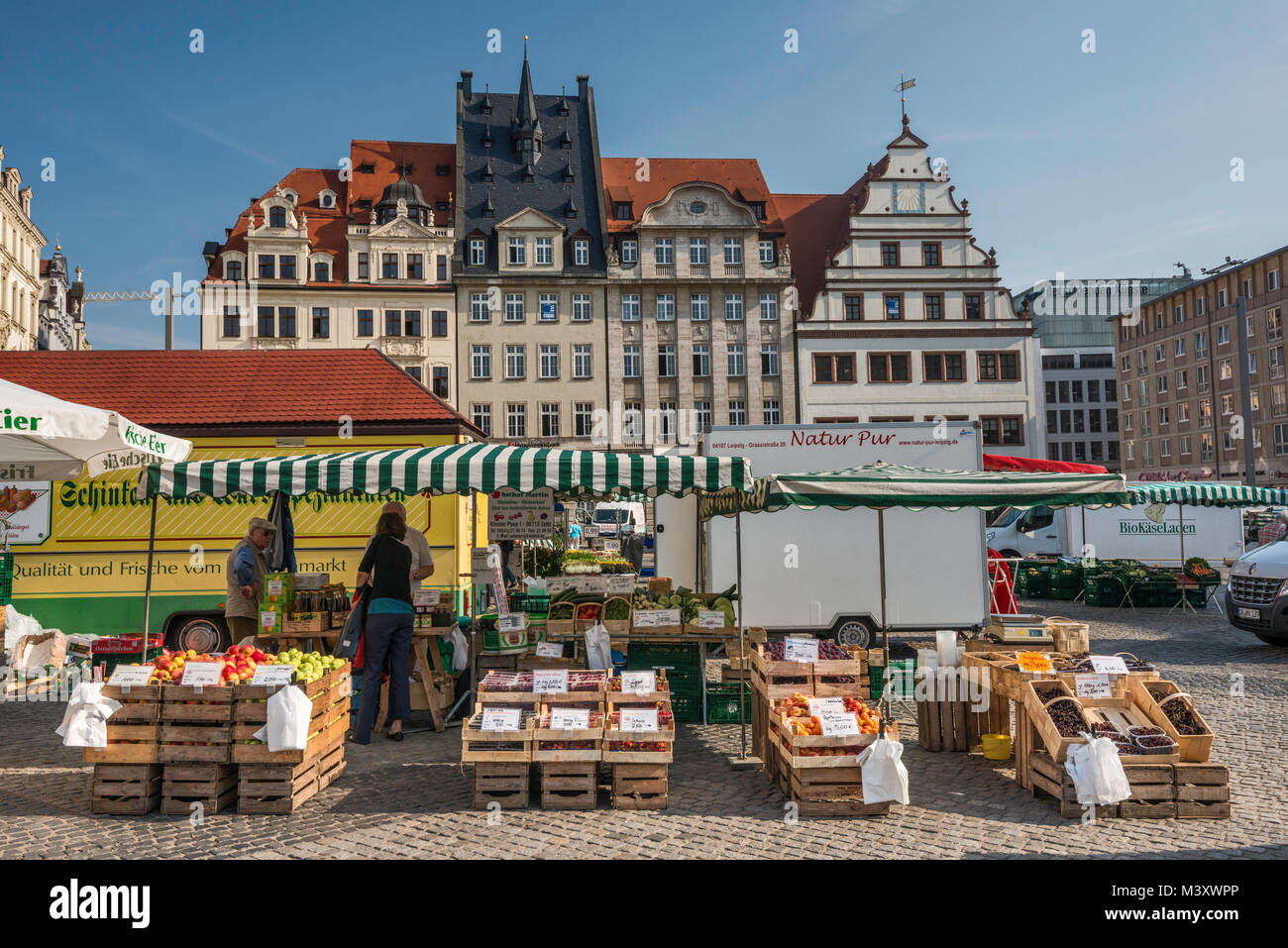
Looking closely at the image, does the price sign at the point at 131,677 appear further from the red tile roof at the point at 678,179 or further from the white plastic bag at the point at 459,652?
the red tile roof at the point at 678,179

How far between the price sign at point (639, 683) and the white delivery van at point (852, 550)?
5.34 meters

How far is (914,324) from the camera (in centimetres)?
4134

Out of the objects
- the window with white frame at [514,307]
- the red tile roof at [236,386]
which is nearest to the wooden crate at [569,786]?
the red tile roof at [236,386]

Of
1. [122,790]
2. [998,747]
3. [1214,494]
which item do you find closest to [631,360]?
[1214,494]

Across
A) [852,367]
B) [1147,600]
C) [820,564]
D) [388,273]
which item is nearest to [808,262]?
[852,367]

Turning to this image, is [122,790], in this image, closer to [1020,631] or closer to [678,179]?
[1020,631]

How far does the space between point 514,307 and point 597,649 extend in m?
35.5

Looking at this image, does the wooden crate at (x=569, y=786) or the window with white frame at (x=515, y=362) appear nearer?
the wooden crate at (x=569, y=786)

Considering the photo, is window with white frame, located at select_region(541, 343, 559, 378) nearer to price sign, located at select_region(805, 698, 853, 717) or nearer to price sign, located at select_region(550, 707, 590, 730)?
price sign, located at select_region(550, 707, 590, 730)

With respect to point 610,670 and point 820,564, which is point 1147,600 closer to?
point 820,564

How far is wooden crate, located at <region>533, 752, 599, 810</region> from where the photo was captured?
654 centimetres

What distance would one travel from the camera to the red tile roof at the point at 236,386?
577 inches

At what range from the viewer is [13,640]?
11.6 m
